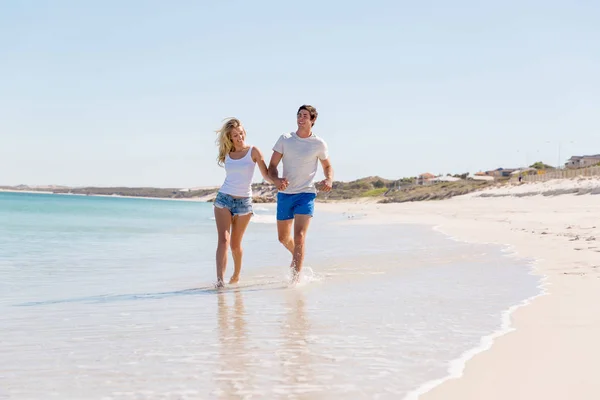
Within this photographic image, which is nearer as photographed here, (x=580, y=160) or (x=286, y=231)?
(x=286, y=231)

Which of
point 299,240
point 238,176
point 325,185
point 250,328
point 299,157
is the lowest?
point 250,328

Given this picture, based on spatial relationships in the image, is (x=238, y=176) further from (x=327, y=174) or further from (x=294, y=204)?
(x=327, y=174)

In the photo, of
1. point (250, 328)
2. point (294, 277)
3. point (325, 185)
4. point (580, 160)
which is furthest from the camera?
point (580, 160)

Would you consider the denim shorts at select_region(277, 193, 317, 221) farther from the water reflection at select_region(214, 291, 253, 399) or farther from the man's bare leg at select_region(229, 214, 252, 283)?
the water reflection at select_region(214, 291, 253, 399)

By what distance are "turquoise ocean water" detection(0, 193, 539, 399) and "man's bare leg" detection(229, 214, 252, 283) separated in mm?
168

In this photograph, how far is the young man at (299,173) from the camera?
674 centimetres

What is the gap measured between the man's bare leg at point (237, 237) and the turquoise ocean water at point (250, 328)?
0.55ft

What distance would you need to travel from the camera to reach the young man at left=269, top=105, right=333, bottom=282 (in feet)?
22.1

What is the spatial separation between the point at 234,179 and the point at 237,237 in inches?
26.1

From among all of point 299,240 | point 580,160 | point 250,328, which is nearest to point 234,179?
point 299,240

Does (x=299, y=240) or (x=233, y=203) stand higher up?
(x=233, y=203)

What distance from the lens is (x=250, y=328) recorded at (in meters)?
4.16

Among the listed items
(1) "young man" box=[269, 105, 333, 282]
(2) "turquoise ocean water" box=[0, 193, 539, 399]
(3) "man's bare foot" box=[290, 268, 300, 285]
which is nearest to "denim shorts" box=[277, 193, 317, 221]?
(1) "young man" box=[269, 105, 333, 282]

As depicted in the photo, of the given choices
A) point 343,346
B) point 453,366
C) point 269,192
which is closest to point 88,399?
point 343,346
